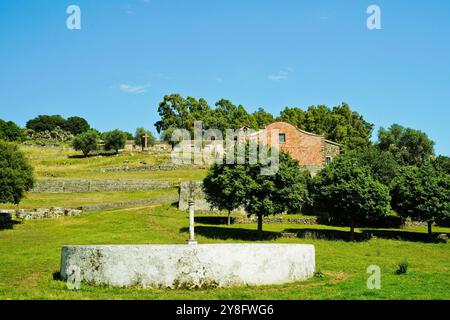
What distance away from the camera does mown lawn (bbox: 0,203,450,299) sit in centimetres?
1845

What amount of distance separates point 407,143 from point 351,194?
64224mm

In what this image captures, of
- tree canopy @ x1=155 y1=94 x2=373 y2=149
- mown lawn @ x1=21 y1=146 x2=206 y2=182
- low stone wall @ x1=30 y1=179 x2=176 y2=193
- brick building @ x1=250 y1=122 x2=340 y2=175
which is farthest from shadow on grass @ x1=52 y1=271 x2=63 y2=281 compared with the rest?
tree canopy @ x1=155 y1=94 x2=373 y2=149

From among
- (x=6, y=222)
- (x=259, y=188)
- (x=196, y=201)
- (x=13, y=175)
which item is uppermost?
(x=13, y=175)

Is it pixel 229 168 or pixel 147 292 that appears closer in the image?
pixel 147 292

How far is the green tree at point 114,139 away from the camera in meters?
121

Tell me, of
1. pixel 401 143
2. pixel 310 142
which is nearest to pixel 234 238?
pixel 310 142

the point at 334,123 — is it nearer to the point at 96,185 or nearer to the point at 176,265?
the point at 96,185

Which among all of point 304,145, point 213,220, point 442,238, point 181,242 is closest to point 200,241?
point 181,242

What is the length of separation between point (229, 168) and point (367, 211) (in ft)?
47.9

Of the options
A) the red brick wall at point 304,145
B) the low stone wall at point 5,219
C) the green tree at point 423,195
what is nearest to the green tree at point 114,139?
the red brick wall at point 304,145

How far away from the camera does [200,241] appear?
135ft

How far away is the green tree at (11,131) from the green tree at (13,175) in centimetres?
10948
